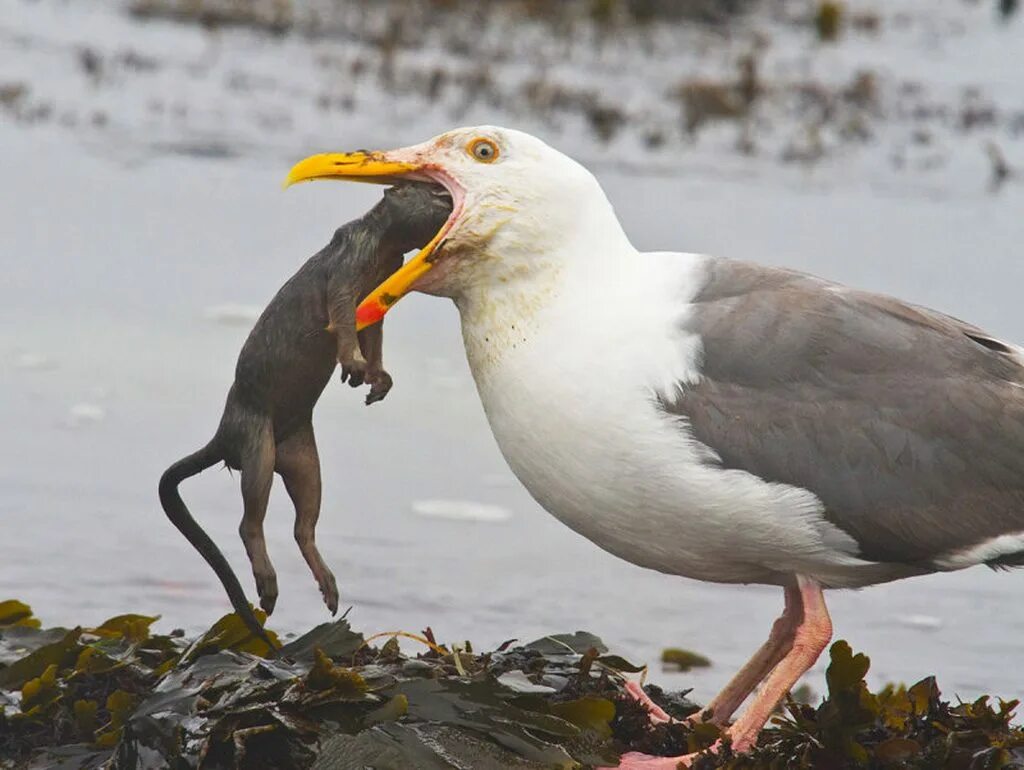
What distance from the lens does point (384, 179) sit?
5500 millimetres

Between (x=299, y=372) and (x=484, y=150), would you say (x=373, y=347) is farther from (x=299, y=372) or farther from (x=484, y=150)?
(x=484, y=150)

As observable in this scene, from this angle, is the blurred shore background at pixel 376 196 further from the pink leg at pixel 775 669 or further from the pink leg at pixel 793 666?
the pink leg at pixel 793 666

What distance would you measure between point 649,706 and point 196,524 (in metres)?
1.30

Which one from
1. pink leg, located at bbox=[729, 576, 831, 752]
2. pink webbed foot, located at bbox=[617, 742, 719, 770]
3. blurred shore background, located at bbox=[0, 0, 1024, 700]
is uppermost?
pink leg, located at bbox=[729, 576, 831, 752]

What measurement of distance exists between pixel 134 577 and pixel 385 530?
1.11 metres

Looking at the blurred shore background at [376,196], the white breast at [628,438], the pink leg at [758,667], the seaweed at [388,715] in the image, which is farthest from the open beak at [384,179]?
the blurred shore background at [376,196]

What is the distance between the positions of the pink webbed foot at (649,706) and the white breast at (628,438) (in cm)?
35

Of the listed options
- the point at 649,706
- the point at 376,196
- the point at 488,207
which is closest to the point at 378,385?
the point at 488,207

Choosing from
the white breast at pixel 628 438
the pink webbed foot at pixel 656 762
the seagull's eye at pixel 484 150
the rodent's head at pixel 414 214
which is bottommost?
the pink webbed foot at pixel 656 762

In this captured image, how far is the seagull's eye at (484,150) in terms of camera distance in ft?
17.9

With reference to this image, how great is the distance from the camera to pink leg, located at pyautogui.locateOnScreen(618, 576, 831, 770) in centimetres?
526

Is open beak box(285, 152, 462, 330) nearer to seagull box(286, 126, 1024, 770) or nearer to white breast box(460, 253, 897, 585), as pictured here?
seagull box(286, 126, 1024, 770)

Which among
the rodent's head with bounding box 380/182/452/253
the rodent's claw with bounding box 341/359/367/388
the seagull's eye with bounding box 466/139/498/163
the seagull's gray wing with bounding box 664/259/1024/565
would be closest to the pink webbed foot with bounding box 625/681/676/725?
the seagull's gray wing with bounding box 664/259/1024/565

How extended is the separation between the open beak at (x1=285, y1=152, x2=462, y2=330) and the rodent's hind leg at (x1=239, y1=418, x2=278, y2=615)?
0.41m
